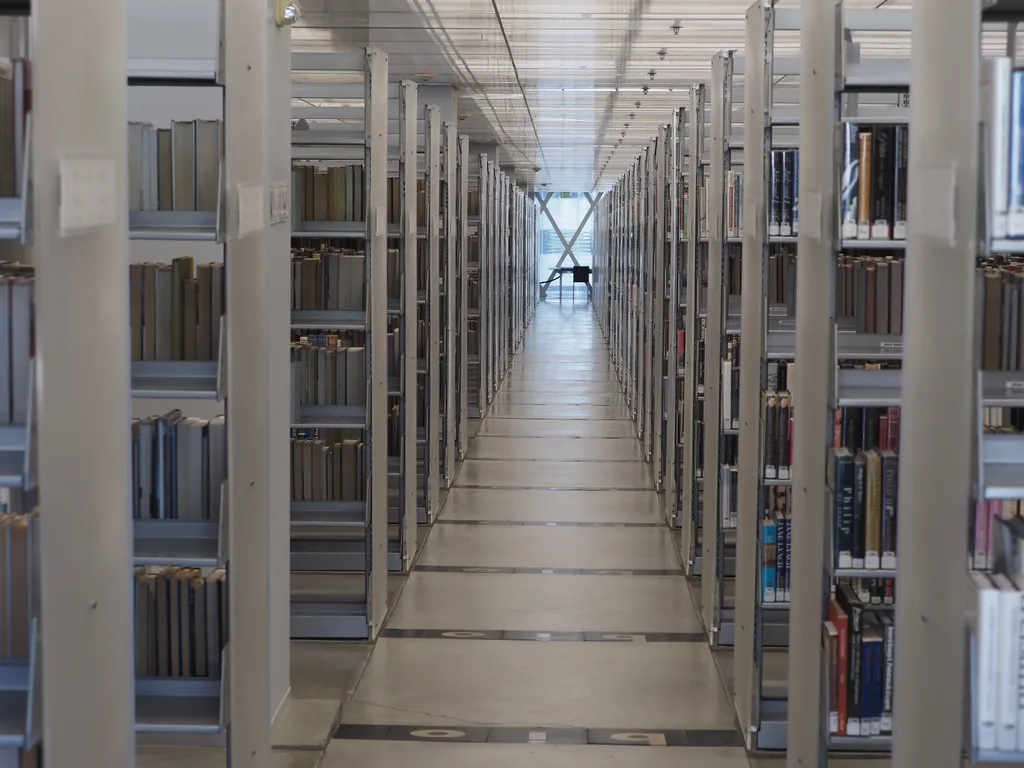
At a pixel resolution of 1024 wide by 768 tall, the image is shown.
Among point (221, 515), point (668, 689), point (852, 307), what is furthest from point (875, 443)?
point (221, 515)

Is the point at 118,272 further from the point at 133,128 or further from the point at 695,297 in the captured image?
the point at 695,297

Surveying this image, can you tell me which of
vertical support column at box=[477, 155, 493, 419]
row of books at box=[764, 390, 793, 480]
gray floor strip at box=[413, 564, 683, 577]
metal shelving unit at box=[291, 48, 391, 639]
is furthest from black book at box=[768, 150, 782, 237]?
vertical support column at box=[477, 155, 493, 419]

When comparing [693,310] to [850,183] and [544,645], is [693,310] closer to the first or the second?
[544,645]

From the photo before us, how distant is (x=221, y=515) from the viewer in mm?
3518

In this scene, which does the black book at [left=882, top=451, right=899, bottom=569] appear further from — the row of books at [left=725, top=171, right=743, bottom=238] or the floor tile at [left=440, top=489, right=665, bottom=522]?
the floor tile at [left=440, top=489, right=665, bottom=522]

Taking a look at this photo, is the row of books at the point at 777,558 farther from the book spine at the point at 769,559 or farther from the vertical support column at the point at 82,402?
the vertical support column at the point at 82,402

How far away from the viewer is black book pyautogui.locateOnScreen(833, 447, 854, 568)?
3.56m

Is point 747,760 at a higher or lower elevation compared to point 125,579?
lower

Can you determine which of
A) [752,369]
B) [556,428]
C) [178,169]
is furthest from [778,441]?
[556,428]

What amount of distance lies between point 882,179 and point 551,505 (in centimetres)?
520

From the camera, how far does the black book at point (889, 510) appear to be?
3.62 m

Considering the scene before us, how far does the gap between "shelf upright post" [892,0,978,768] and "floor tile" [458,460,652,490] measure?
6.50m

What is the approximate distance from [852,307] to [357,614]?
244cm

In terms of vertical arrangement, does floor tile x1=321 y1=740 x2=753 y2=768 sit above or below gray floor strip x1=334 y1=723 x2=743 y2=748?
below
